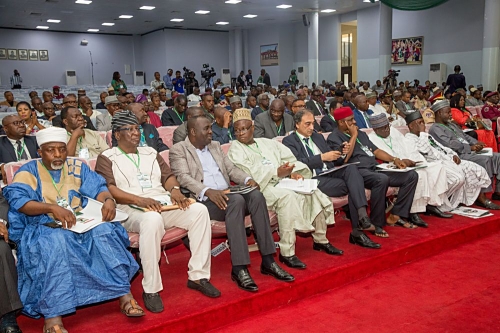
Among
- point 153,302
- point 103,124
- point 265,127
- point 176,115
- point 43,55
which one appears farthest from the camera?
point 43,55

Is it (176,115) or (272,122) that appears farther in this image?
(176,115)

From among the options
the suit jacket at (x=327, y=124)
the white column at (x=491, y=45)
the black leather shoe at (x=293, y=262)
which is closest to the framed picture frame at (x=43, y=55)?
the white column at (x=491, y=45)

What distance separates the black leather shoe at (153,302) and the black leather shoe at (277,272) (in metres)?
0.83

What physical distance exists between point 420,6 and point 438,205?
11.1ft

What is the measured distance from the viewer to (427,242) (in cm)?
412

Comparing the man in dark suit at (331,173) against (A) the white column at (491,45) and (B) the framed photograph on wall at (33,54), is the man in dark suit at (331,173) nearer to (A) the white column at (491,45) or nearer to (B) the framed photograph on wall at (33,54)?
(A) the white column at (491,45)

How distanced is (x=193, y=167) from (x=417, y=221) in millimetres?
2287

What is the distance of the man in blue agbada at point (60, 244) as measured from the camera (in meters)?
2.64

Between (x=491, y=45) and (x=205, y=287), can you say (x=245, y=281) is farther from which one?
(x=491, y=45)

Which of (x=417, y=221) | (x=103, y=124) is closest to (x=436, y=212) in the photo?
(x=417, y=221)

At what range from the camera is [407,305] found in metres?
3.20

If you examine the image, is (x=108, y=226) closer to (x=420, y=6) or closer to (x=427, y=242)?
(x=427, y=242)

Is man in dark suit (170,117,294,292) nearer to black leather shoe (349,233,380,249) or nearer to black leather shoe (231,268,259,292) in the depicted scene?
black leather shoe (231,268,259,292)

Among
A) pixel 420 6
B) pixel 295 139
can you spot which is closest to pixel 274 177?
pixel 295 139
